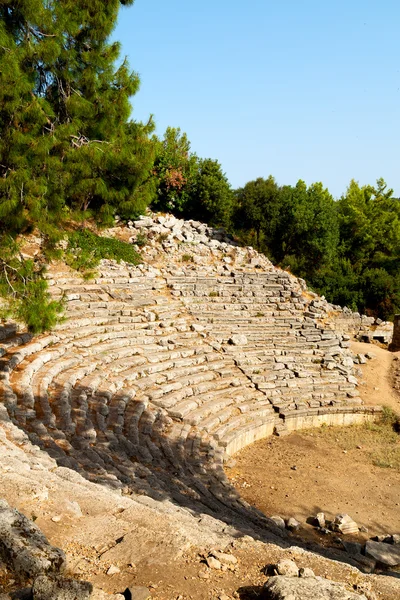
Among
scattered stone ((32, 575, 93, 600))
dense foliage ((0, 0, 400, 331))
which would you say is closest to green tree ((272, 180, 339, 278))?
dense foliage ((0, 0, 400, 331))

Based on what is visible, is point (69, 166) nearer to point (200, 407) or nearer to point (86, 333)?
point (86, 333)

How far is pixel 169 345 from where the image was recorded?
15.1 meters

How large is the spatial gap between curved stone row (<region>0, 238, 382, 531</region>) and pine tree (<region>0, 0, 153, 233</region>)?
8.22 feet

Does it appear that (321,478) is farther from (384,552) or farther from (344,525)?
(384,552)

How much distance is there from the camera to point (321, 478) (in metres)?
11.6

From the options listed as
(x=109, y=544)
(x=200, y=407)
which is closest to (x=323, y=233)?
(x=200, y=407)

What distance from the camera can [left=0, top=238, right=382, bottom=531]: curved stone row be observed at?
8.87 metres

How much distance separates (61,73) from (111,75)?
1.10m

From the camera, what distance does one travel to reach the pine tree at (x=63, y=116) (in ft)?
28.1

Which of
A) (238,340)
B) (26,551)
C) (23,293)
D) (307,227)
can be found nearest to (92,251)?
(238,340)

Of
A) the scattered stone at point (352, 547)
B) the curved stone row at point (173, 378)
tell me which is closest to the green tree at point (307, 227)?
the curved stone row at point (173, 378)

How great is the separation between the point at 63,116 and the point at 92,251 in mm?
9534

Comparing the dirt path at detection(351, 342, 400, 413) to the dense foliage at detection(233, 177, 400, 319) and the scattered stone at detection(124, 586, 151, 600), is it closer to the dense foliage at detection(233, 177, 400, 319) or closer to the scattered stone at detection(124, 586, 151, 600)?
the dense foliage at detection(233, 177, 400, 319)

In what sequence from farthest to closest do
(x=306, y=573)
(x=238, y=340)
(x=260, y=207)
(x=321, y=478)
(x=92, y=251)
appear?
(x=260, y=207) → (x=92, y=251) → (x=238, y=340) → (x=321, y=478) → (x=306, y=573)
